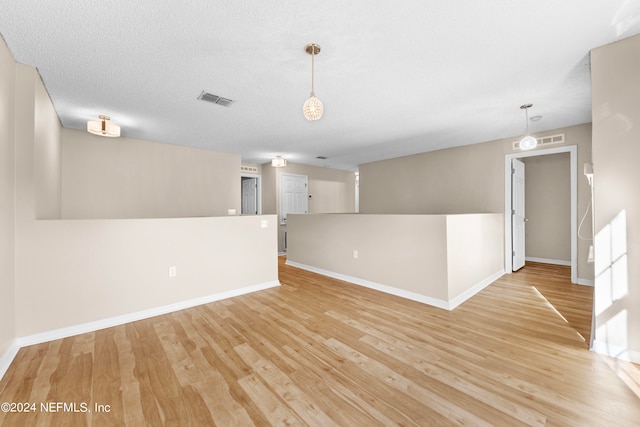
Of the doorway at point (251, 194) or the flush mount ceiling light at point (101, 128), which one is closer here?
the flush mount ceiling light at point (101, 128)

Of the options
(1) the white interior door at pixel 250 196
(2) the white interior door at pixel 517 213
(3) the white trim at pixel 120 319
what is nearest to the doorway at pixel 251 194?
(1) the white interior door at pixel 250 196

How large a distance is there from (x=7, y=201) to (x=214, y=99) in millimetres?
2016

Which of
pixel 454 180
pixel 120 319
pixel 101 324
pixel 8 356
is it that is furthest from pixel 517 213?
pixel 8 356

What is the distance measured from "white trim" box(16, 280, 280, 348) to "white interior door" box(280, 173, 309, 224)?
3394 millimetres

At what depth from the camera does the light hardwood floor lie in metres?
1.51

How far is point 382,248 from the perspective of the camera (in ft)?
12.4

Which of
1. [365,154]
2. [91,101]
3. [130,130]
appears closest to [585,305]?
[365,154]

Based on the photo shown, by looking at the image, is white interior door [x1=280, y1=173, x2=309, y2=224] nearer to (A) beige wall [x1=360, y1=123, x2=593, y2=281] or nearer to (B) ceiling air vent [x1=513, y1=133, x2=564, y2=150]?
(A) beige wall [x1=360, y1=123, x2=593, y2=281]

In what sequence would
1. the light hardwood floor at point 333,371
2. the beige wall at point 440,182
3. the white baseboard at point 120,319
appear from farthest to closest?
1. the beige wall at point 440,182
2. the white baseboard at point 120,319
3. the light hardwood floor at point 333,371

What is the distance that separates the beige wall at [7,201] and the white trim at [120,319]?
0.55ft

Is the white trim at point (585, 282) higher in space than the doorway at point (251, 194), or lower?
lower

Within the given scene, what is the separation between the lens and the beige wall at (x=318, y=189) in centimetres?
680

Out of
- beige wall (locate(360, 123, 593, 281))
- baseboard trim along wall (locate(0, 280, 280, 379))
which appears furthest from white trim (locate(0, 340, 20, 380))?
beige wall (locate(360, 123, 593, 281))

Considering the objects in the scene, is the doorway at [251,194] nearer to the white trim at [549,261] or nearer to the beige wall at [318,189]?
the beige wall at [318,189]
